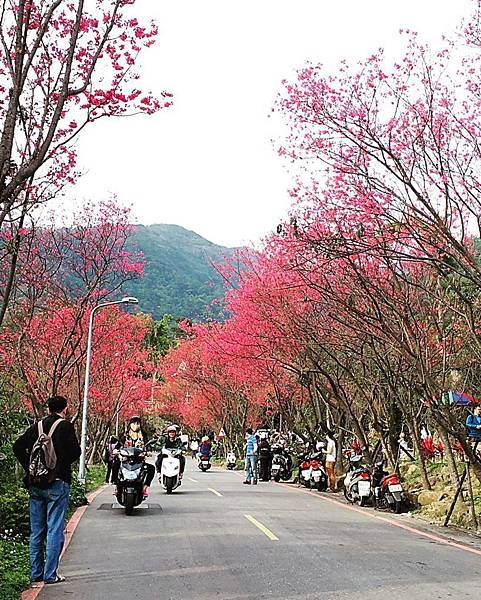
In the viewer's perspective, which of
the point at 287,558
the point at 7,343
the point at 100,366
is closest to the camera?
the point at 287,558

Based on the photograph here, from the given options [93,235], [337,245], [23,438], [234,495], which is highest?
[93,235]

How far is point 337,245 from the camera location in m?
12.5

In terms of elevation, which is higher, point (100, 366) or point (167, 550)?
point (100, 366)

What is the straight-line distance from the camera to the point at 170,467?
1950 cm

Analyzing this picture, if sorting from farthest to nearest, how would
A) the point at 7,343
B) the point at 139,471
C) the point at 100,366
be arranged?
the point at 100,366 < the point at 7,343 < the point at 139,471

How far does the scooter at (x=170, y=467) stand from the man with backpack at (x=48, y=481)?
36.9 feet

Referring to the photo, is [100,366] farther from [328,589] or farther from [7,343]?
[328,589]

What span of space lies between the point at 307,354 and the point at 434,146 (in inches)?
416

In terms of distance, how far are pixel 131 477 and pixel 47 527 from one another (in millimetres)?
6553

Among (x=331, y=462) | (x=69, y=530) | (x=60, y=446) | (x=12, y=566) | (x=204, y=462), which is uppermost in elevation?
(x=60, y=446)

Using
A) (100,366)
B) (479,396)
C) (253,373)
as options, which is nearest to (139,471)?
(479,396)

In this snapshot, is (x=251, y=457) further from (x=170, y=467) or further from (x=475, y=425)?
(x=475, y=425)

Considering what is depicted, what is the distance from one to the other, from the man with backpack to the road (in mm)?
338

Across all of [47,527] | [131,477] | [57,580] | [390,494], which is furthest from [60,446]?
[390,494]
